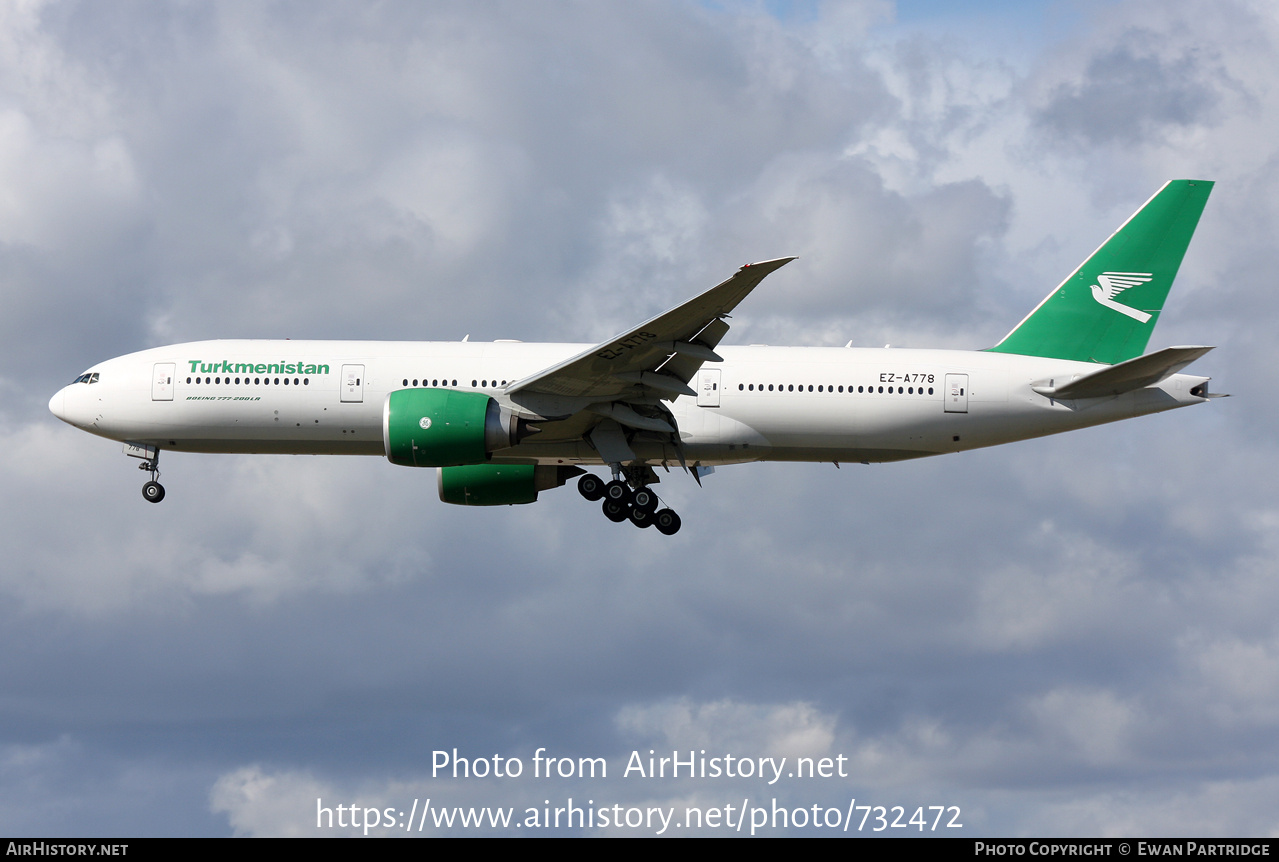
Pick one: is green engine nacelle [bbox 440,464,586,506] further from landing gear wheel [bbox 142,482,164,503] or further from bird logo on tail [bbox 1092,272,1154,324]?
bird logo on tail [bbox 1092,272,1154,324]

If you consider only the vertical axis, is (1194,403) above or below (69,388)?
below

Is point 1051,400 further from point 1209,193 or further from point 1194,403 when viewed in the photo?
point 1209,193

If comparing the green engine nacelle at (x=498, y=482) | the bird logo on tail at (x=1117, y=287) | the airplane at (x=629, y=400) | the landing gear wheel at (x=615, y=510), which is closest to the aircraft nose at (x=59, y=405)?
the airplane at (x=629, y=400)

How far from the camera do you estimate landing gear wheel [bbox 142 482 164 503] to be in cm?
3653

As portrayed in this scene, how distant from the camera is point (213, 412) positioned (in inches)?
1363

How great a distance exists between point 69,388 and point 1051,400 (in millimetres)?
26270

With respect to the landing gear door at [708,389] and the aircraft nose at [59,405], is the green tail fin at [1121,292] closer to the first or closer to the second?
the landing gear door at [708,389]

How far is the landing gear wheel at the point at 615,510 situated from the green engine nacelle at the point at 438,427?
5.05 meters

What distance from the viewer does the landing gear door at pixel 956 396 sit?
34.8 meters

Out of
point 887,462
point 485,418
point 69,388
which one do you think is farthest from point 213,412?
point 887,462

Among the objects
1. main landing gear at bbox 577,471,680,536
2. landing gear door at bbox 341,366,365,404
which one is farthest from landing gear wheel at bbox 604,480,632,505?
landing gear door at bbox 341,366,365,404

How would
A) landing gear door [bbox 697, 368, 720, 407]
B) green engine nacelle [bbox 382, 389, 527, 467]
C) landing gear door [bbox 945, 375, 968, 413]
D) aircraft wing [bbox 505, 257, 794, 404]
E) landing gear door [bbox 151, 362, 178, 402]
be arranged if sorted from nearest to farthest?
aircraft wing [bbox 505, 257, 794, 404] < green engine nacelle [bbox 382, 389, 527, 467] < landing gear door [bbox 697, 368, 720, 407] < landing gear door [bbox 945, 375, 968, 413] < landing gear door [bbox 151, 362, 178, 402]

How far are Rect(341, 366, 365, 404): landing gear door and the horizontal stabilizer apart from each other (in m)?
17.4

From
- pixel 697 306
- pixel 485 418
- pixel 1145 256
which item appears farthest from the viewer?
pixel 1145 256
